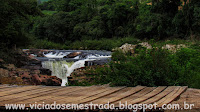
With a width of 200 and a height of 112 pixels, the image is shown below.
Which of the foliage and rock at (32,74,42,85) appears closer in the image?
rock at (32,74,42,85)

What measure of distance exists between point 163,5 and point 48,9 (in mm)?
69116

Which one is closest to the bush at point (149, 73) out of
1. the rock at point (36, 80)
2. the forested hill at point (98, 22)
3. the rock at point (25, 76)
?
the rock at point (36, 80)

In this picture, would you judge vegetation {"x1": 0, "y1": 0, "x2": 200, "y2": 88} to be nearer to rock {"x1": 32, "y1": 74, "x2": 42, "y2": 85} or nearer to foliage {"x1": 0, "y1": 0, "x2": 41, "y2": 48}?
foliage {"x1": 0, "y1": 0, "x2": 41, "y2": 48}

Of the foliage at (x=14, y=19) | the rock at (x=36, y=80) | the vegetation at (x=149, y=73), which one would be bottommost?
the rock at (x=36, y=80)

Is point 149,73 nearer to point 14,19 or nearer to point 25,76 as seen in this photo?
point 25,76

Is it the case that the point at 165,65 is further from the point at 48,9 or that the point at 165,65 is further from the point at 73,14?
the point at 48,9

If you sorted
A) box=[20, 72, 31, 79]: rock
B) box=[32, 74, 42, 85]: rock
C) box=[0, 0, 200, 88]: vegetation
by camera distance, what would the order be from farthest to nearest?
box=[20, 72, 31, 79]: rock < box=[32, 74, 42, 85]: rock < box=[0, 0, 200, 88]: vegetation

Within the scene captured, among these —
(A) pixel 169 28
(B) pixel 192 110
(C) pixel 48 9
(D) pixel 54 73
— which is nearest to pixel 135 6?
(A) pixel 169 28

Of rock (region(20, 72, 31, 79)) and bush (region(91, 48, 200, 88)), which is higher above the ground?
bush (region(91, 48, 200, 88))

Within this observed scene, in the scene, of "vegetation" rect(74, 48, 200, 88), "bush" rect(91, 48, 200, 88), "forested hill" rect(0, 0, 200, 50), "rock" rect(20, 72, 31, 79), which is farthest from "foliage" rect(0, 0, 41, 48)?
"bush" rect(91, 48, 200, 88)

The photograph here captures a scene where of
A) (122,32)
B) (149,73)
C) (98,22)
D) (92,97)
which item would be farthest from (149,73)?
(98,22)

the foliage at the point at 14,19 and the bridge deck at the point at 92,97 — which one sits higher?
the foliage at the point at 14,19

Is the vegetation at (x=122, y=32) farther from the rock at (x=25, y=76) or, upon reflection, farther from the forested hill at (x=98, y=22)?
the rock at (x=25, y=76)

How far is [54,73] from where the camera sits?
45.4 ft
